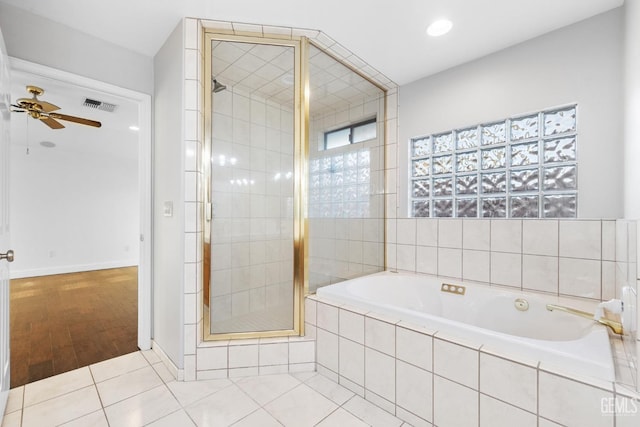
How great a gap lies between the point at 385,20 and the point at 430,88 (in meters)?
0.85

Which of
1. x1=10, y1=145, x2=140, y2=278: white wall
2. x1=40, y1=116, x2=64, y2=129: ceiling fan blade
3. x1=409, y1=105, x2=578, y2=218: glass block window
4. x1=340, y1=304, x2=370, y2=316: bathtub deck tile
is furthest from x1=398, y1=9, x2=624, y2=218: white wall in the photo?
x1=10, y1=145, x2=140, y2=278: white wall

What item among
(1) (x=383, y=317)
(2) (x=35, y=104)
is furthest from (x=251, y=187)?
(2) (x=35, y=104)

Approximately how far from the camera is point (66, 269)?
16.8 ft

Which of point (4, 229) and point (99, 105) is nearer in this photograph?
point (4, 229)

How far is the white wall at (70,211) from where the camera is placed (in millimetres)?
4785

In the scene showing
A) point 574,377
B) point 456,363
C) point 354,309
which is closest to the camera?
point 574,377

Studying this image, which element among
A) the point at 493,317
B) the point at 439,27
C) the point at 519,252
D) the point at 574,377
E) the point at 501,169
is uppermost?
the point at 439,27

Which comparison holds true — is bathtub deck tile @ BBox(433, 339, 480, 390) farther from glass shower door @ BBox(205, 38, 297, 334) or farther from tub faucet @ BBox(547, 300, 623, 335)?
glass shower door @ BBox(205, 38, 297, 334)

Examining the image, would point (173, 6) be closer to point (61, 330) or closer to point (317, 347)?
point (317, 347)

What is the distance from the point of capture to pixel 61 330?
253 centimetres

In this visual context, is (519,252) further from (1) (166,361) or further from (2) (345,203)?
(1) (166,361)

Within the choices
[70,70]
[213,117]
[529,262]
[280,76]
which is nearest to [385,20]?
[280,76]

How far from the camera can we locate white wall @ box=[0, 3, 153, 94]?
1689mm

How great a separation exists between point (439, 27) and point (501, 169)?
1.08 m
